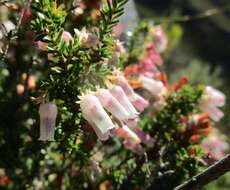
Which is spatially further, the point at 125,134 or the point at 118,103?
the point at 125,134

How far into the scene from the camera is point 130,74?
6.48 feet

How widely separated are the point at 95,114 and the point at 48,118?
0.33 feet

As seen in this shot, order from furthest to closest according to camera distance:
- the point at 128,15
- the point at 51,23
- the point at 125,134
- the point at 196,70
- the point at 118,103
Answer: the point at 196,70 → the point at 128,15 → the point at 125,134 → the point at 118,103 → the point at 51,23

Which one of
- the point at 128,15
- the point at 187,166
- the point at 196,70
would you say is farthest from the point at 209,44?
the point at 187,166

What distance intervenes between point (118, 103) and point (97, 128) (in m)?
0.08

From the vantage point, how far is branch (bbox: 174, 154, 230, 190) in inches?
47.6

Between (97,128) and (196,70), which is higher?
(196,70)

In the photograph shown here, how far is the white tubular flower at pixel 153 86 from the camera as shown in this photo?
81.9 inches

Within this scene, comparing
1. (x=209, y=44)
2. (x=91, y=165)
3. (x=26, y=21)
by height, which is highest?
(x=209, y=44)

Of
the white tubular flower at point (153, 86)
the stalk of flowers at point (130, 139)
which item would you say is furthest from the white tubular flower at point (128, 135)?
the white tubular flower at point (153, 86)

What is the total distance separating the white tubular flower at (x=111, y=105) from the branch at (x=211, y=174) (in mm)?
199

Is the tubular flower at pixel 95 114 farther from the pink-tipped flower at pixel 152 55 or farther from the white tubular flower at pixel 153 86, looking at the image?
the pink-tipped flower at pixel 152 55

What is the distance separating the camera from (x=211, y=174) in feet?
4.03

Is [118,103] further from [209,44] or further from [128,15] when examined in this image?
[209,44]
